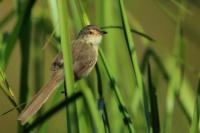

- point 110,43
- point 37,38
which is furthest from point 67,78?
point 37,38

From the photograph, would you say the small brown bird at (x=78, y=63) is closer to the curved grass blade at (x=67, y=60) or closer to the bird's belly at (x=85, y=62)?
the bird's belly at (x=85, y=62)

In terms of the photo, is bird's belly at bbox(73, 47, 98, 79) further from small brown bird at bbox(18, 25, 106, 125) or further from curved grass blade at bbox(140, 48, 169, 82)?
curved grass blade at bbox(140, 48, 169, 82)

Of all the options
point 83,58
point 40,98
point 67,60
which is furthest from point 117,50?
point 67,60

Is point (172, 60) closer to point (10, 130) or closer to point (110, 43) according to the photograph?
point (110, 43)

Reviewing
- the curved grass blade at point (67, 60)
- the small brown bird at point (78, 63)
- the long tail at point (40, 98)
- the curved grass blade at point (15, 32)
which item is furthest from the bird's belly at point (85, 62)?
the curved grass blade at point (67, 60)

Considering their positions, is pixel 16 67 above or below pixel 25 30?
below

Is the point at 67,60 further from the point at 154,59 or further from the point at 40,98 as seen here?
the point at 154,59

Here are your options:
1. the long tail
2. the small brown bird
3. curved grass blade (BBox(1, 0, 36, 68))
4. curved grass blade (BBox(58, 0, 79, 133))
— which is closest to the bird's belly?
the small brown bird
